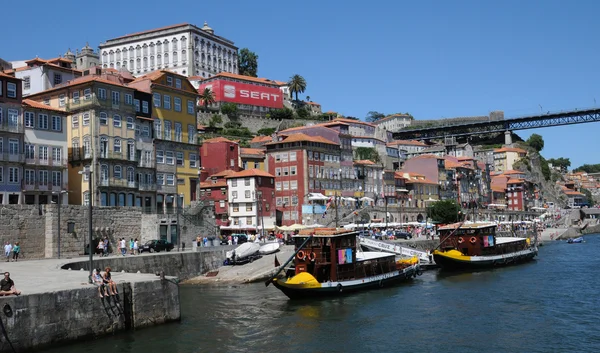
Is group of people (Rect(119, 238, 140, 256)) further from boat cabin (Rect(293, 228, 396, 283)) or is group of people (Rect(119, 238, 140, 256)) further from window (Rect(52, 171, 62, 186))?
boat cabin (Rect(293, 228, 396, 283))

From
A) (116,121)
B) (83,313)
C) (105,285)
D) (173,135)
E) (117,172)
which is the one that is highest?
(116,121)

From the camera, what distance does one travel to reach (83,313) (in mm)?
24797

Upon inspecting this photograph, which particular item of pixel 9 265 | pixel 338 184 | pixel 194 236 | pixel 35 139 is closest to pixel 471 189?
pixel 338 184

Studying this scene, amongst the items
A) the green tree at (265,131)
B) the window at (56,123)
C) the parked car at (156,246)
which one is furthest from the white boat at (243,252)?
the green tree at (265,131)

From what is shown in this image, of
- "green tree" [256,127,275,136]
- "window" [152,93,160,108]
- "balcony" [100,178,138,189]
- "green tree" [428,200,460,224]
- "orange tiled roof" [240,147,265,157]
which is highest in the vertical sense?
"green tree" [256,127,275,136]

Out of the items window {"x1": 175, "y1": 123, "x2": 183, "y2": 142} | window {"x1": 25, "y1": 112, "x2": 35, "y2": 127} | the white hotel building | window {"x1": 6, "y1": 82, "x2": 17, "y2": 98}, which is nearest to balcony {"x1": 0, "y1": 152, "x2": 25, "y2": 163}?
window {"x1": 25, "y1": 112, "x2": 35, "y2": 127}

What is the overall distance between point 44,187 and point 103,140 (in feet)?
20.7

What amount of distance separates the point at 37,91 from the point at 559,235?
90159 millimetres

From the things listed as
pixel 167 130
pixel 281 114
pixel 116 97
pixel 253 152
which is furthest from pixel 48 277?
pixel 281 114

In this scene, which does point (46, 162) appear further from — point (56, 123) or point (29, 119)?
point (29, 119)

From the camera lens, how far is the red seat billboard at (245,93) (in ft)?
434

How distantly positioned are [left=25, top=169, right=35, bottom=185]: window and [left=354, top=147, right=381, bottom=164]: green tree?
71.2m

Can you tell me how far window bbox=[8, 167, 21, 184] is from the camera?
48250 mm

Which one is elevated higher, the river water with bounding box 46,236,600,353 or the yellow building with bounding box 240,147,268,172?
the yellow building with bounding box 240,147,268,172
